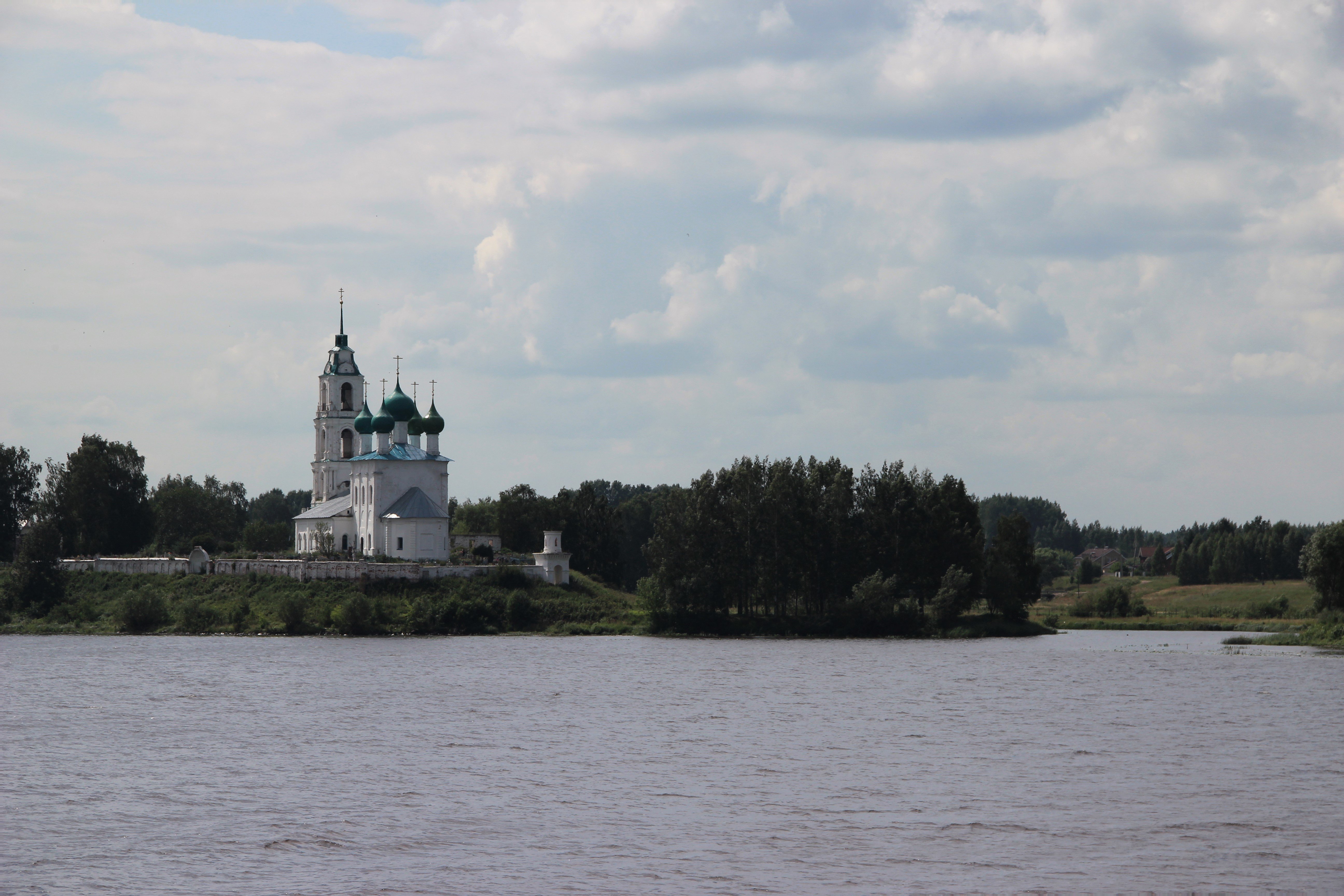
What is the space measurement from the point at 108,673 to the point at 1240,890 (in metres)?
45.5

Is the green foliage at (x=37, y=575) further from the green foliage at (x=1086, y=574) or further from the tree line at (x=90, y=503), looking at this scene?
the green foliage at (x=1086, y=574)

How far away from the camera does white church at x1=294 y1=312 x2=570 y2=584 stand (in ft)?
295

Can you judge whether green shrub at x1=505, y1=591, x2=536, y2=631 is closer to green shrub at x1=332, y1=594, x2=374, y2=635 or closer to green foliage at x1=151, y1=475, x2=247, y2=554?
green shrub at x1=332, y1=594, x2=374, y2=635

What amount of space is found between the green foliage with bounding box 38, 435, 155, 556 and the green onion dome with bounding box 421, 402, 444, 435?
29.9 metres

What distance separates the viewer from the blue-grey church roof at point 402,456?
303 feet

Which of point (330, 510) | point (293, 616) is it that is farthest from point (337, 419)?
point (293, 616)

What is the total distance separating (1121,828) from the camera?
26.6 metres

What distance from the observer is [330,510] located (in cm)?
10050

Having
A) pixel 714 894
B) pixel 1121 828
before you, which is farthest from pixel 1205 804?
pixel 714 894

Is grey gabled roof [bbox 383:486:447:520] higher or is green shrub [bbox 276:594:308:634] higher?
grey gabled roof [bbox 383:486:447:520]

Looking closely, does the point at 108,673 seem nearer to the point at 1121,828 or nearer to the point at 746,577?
the point at 746,577

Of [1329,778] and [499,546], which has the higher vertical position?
[499,546]

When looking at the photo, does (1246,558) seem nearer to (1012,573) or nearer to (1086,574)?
(1086,574)

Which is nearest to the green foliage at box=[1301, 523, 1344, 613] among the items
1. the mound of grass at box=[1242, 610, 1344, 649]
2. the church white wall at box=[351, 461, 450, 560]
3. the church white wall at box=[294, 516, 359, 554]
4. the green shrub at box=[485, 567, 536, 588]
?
the mound of grass at box=[1242, 610, 1344, 649]
